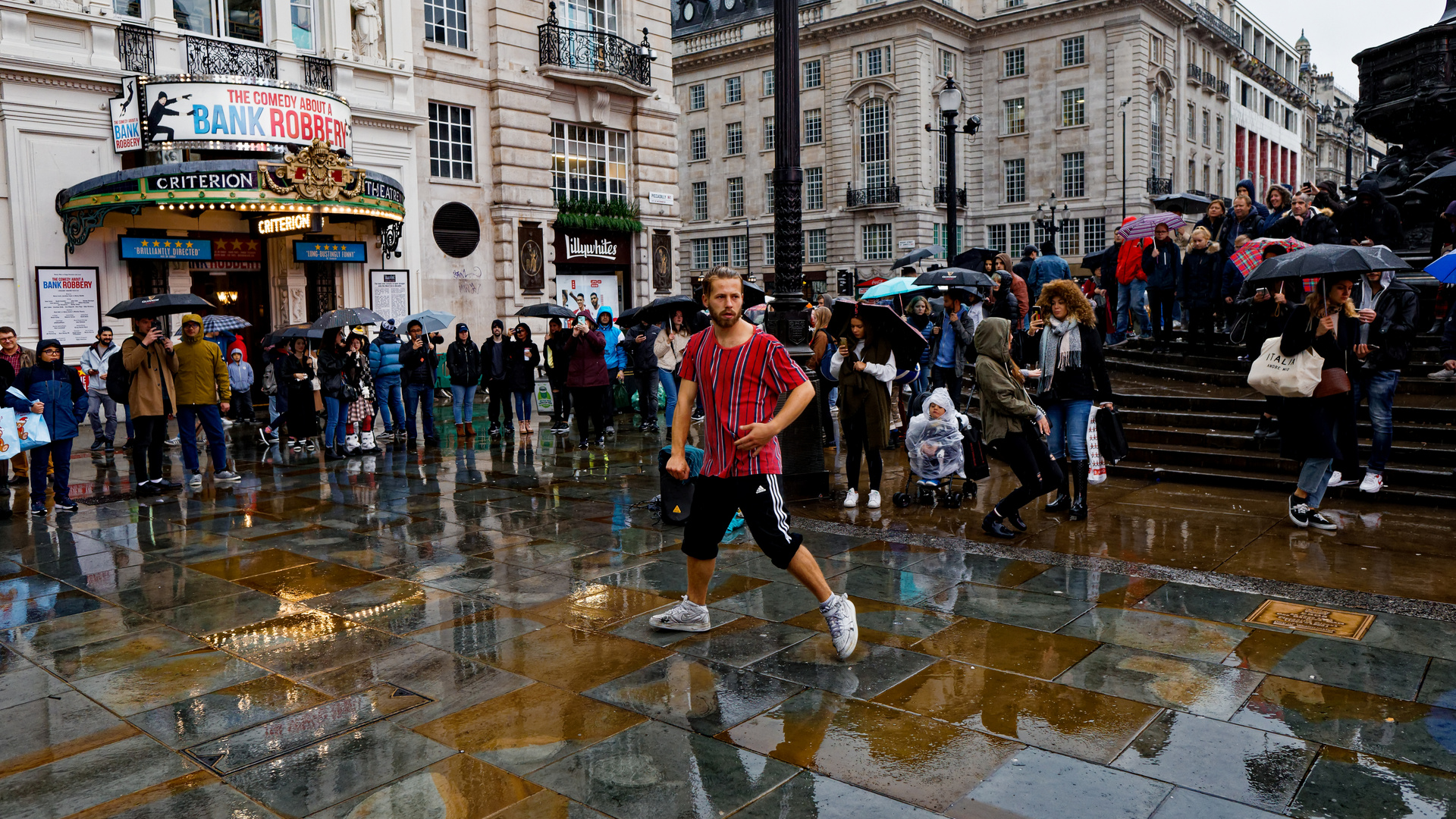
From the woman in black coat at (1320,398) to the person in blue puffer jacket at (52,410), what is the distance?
34.7ft

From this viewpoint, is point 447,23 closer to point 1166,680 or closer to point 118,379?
point 118,379

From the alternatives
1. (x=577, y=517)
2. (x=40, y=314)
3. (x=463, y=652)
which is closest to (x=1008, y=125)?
(x=40, y=314)

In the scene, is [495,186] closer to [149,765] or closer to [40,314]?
[40,314]

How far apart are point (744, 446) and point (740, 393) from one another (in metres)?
0.29

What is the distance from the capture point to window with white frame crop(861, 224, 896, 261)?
50.5 meters

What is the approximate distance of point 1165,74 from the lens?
164 ft

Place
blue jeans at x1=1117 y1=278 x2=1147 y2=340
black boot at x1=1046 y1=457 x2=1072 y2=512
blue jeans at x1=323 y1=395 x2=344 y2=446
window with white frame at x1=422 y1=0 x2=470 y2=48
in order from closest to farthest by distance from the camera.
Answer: black boot at x1=1046 y1=457 x2=1072 y2=512
blue jeans at x1=323 y1=395 x2=344 y2=446
blue jeans at x1=1117 y1=278 x2=1147 y2=340
window with white frame at x1=422 y1=0 x2=470 y2=48

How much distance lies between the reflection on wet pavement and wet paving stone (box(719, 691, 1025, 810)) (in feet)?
0.06

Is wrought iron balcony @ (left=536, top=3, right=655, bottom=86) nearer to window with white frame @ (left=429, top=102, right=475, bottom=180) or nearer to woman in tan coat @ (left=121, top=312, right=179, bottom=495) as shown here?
window with white frame @ (left=429, top=102, right=475, bottom=180)

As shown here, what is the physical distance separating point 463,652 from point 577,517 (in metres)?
3.60

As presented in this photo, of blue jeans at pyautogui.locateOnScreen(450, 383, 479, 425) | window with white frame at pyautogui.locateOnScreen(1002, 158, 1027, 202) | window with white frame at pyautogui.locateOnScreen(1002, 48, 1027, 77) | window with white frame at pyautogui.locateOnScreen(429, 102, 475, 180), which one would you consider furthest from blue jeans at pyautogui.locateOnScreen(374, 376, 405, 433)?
window with white frame at pyautogui.locateOnScreen(1002, 48, 1027, 77)

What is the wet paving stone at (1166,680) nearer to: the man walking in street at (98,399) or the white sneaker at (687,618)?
the white sneaker at (687,618)

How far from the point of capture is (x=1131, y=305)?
14.9 m

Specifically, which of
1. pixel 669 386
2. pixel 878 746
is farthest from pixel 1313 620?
pixel 669 386
